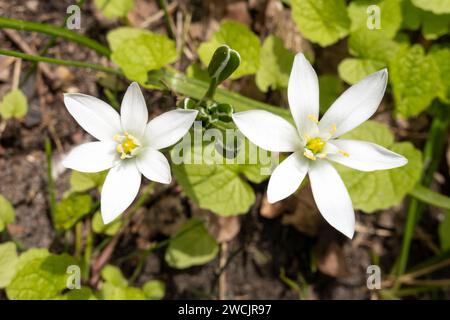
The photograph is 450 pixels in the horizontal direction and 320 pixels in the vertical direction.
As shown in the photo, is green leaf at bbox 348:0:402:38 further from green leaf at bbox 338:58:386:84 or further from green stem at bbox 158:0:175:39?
green stem at bbox 158:0:175:39

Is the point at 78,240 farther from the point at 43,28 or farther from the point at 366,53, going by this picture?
the point at 366,53

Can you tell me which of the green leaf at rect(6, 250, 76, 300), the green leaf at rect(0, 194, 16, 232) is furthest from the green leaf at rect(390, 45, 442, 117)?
the green leaf at rect(0, 194, 16, 232)

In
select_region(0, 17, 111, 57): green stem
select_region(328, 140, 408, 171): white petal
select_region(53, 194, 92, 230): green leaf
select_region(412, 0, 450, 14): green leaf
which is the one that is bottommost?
select_region(53, 194, 92, 230): green leaf

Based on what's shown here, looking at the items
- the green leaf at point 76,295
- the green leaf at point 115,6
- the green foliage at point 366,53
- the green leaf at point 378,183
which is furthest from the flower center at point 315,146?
the green leaf at point 115,6

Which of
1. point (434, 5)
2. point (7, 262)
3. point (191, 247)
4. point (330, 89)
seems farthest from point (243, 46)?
point (7, 262)

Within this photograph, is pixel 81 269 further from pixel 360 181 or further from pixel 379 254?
pixel 379 254

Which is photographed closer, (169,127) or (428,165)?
(169,127)

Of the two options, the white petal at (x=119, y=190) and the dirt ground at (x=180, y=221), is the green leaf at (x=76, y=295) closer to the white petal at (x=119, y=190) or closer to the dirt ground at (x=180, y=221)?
the dirt ground at (x=180, y=221)
